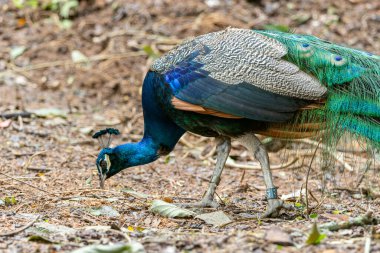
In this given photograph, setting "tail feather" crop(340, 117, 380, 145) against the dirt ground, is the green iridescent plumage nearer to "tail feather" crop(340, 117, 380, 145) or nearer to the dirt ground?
"tail feather" crop(340, 117, 380, 145)

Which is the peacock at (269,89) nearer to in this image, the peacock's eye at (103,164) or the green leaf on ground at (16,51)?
the peacock's eye at (103,164)

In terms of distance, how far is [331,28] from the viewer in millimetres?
9469

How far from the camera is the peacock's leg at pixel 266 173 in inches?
195

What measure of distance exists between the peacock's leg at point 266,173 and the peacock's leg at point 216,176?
0.29m

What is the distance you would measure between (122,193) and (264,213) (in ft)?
3.79

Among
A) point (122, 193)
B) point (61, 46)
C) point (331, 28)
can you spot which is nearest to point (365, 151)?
point (122, 193)

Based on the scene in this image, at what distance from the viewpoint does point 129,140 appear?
7.39 metres

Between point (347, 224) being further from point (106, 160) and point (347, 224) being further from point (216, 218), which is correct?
point (106, 160)

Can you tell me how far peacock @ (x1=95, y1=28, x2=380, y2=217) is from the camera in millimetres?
4715

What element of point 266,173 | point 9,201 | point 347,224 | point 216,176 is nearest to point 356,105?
Result: point 266,173

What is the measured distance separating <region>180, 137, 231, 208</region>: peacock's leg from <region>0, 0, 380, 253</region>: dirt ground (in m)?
0.22

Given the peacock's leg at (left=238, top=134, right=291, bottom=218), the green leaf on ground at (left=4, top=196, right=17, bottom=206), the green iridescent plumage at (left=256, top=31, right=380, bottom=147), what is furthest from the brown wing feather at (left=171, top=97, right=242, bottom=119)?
the green leaf on ground at (left=4, top=196, right=17, bottom=206)

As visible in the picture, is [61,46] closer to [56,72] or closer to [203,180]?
[56,72]

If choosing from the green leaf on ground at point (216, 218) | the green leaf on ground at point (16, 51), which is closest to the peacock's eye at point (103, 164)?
the green leaf on ground at point (216, 218)
